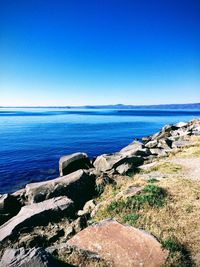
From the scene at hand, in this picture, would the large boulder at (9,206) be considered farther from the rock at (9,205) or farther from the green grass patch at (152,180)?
the green grass patch at (152,180)

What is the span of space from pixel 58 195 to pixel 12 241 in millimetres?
3626

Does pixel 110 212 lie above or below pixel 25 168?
above

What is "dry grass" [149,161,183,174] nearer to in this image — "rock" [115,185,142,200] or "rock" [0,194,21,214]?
"rock" [115,185,142,200]

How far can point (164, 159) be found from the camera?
58.5ft

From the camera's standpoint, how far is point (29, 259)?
6.05 metres

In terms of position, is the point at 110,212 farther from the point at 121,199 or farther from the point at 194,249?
the point at 194,249

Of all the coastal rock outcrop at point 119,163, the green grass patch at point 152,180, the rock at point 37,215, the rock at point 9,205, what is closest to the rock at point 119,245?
the rock at point 37,215

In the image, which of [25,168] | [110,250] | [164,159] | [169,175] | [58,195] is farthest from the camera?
[25,168]

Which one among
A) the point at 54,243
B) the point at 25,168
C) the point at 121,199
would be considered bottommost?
the point at 25,168

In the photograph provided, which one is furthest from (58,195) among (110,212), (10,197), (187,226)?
(187,226)

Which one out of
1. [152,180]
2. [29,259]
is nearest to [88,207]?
[152,180]

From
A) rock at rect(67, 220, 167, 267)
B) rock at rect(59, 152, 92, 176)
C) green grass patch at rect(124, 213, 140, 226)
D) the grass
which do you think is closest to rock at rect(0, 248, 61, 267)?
rock at rect(67, 220, 167, 267)

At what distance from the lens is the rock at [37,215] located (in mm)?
8873

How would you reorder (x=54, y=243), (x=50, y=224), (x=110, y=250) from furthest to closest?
(x=50, y=224)
(x=54, y=243)
(x=110, y=250)
